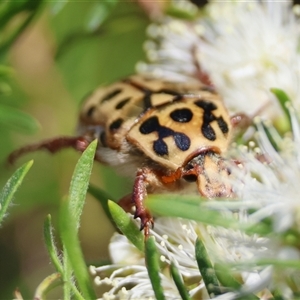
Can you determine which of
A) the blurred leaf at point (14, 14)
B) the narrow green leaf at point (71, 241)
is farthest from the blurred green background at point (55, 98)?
the narrow green leaf at point (71, 241)

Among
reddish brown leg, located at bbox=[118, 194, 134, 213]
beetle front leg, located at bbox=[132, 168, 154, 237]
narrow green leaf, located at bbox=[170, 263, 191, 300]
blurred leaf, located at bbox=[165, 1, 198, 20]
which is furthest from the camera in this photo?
blurred leaf, located at bbox=[165, 1, 198, 20]

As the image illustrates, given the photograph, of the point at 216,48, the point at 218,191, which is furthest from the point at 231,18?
the point at 218,191

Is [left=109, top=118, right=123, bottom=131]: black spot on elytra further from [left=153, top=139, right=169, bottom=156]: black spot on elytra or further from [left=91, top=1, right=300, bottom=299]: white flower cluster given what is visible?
[left=91, top=1, right=300, bottom=299]: white flower cluster

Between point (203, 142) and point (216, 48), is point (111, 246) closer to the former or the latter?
point (203, 142)

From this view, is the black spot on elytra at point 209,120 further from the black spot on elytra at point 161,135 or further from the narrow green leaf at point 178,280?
the narrow green leaf at point 178,280

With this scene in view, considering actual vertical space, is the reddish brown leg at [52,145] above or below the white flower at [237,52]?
above

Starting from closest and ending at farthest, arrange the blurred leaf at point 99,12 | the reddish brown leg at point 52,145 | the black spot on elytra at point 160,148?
the black spot on elytra at point 160,148 → the reddish brown leg at point 52,145 → the blurred leaf at point 99,12

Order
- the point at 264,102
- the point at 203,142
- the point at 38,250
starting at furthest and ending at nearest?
the point at 38,250
the point at 264,102
the point at 203,142

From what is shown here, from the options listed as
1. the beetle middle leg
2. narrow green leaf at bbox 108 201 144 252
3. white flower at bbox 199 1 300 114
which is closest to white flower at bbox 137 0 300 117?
white flower at bbox 199 1 300 114
